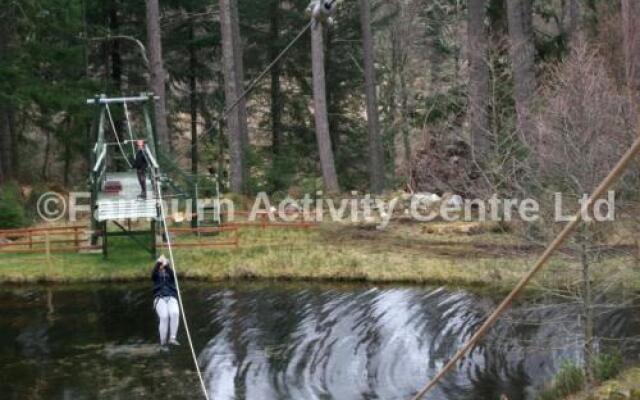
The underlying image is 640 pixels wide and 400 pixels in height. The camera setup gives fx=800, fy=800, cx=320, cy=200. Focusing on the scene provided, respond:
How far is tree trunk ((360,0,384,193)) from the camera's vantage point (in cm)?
3008

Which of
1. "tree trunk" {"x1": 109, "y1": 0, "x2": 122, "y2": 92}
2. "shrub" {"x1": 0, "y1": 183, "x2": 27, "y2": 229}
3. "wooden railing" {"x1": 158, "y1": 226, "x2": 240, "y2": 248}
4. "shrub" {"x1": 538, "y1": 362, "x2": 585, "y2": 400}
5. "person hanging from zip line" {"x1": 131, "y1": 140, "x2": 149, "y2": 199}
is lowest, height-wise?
"shrub" {"x1": 538, "y1": 362, "x2": 585, "y2": 400}

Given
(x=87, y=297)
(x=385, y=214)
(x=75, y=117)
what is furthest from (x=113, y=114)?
(x=87, y=297)

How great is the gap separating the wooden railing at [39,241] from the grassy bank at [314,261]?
1.30ft

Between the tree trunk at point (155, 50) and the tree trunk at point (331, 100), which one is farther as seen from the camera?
the tree trunk at point (331, 100)

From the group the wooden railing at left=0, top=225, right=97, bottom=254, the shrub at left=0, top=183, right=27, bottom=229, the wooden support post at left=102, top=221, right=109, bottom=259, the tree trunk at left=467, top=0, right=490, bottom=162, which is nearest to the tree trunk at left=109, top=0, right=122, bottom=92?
the shrub at left=0, top=183, right=27, bottom=229

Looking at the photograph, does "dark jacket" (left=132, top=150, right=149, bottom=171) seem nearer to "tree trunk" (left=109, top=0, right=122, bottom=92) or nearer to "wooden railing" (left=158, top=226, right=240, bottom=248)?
"wooden railing" (left=158, top=226, right=240, bottom=248)

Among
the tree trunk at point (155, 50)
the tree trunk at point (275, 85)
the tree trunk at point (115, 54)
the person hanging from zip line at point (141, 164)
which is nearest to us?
the person hanging from zip line at point (141, 164)

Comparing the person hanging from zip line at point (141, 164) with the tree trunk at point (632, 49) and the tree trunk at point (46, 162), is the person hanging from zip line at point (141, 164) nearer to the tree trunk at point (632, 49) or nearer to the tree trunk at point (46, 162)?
the tree trunk at point (632, 49)

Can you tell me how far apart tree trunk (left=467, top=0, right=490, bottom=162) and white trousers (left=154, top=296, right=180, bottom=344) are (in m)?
7.24

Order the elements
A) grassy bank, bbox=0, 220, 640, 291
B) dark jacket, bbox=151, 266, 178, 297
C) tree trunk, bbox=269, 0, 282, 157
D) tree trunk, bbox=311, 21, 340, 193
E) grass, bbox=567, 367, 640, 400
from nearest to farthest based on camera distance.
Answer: grass, bbox=567, 367, 640, 400 < dark jacket, bbox=151, 266, 178, 297 < grassy bank, bbox=0, 220, 640, 291 < tree trunk, bbox=311, 21, 340, 193 < tree trunk, bbox=269, 0, 282, 157

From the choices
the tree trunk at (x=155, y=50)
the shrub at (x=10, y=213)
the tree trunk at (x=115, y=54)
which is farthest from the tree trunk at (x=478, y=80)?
the tree trunk at (x=115, y=54)

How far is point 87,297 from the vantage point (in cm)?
1783

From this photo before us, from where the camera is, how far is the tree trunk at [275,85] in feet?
118

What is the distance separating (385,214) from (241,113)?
10.1 m
